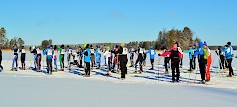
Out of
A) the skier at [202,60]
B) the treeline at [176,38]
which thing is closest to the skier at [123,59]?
the skier at [202,60]

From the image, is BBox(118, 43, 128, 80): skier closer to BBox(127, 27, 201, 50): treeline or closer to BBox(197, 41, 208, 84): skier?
BBox(197, 41, 208, 84): skier

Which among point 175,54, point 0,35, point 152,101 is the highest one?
point 0,35

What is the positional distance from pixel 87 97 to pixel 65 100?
2.20 ft

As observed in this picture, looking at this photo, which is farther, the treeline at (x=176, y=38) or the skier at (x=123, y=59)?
the treeline at (x=176, y=38)

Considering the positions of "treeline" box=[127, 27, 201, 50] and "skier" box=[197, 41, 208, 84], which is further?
"treeline" box=[127, 27, 201, 50]

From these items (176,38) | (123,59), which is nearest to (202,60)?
(123,59)

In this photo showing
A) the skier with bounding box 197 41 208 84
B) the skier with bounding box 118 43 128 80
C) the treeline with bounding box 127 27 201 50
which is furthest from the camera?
the treeline with bounding box 127 27 201 50

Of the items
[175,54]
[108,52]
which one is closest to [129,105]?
[175,54]

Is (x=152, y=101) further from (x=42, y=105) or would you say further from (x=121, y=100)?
(x=42, y=105)

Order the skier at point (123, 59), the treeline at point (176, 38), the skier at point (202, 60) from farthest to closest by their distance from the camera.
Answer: the treeline at point (176, 38) → the skier at point (123, 59) → the skier at point (202, 60)

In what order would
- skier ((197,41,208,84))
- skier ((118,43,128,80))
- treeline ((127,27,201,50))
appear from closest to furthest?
1. skier ((197,41,208,84))
2. skier ((118,43,128,80))
3. treeline ((127,27,201,50))

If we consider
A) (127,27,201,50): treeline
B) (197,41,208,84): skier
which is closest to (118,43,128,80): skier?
(197,41,208,84): skier

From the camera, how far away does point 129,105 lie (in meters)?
5.62

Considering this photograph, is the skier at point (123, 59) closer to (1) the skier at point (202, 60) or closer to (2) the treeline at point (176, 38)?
(1) the skier at point (202, 60)
